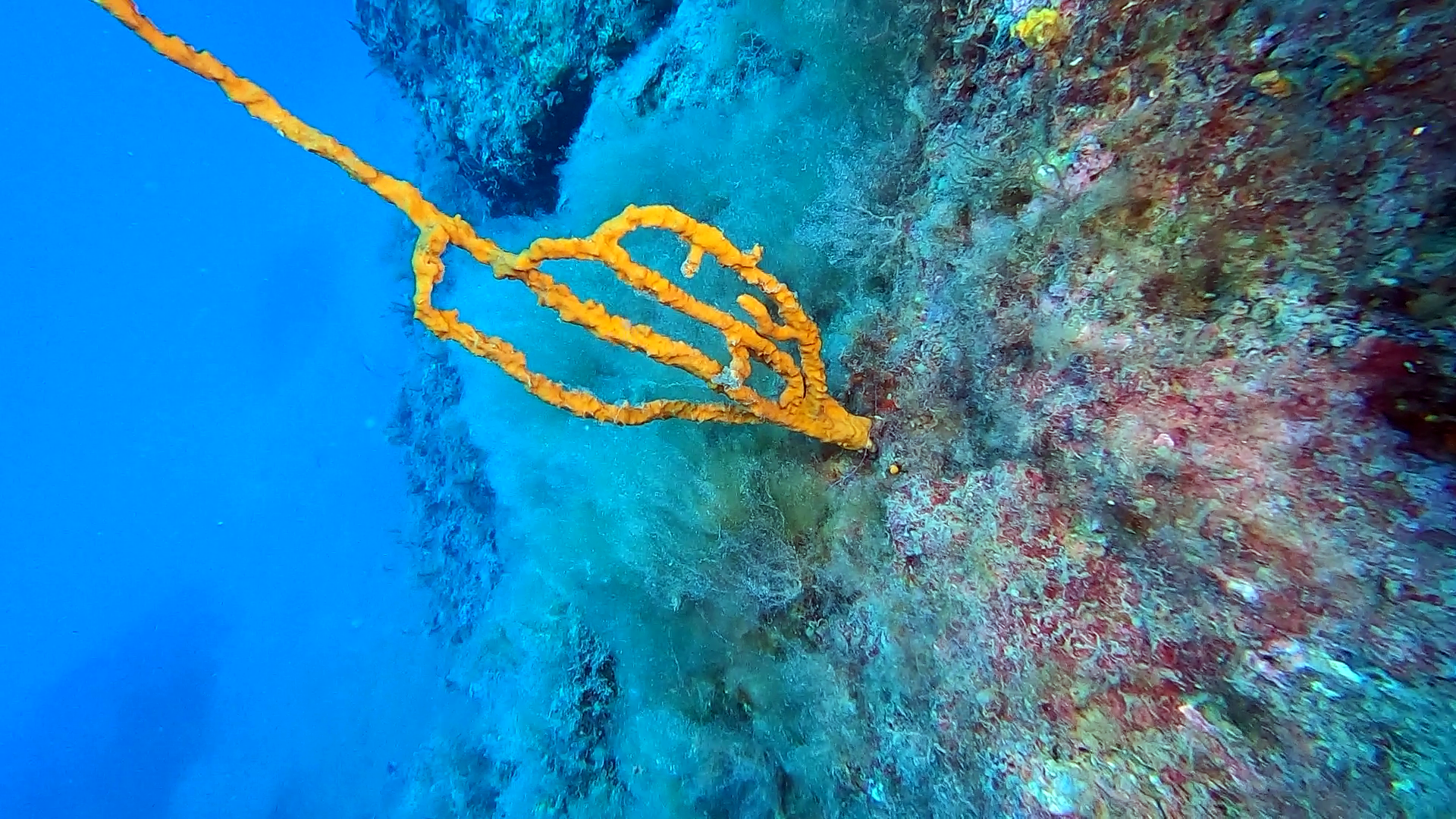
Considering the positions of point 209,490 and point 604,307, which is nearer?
point 604,307

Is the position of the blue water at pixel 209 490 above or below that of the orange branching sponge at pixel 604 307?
above

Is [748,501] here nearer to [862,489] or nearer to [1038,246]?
[862,489]

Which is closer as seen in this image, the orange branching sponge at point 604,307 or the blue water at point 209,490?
Result: the orange branching sponge at point 604,307

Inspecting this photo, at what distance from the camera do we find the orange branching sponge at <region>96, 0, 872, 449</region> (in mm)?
1465

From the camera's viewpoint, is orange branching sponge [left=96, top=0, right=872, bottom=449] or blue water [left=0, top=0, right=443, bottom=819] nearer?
orange branching sponge [left=96, top=0, right=872, bottom=449]

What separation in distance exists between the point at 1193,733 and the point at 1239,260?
3.89 feet

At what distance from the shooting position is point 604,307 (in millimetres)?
1812

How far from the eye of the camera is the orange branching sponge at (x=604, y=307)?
146 centimetres

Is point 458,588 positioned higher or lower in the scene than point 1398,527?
higher

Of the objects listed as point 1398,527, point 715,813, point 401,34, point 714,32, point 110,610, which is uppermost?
point 110,610

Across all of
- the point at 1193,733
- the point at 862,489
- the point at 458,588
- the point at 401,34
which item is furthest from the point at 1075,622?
the point at 401,34

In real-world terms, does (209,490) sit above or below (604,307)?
above

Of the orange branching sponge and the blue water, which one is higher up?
the blue water

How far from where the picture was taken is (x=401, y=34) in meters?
9.21
